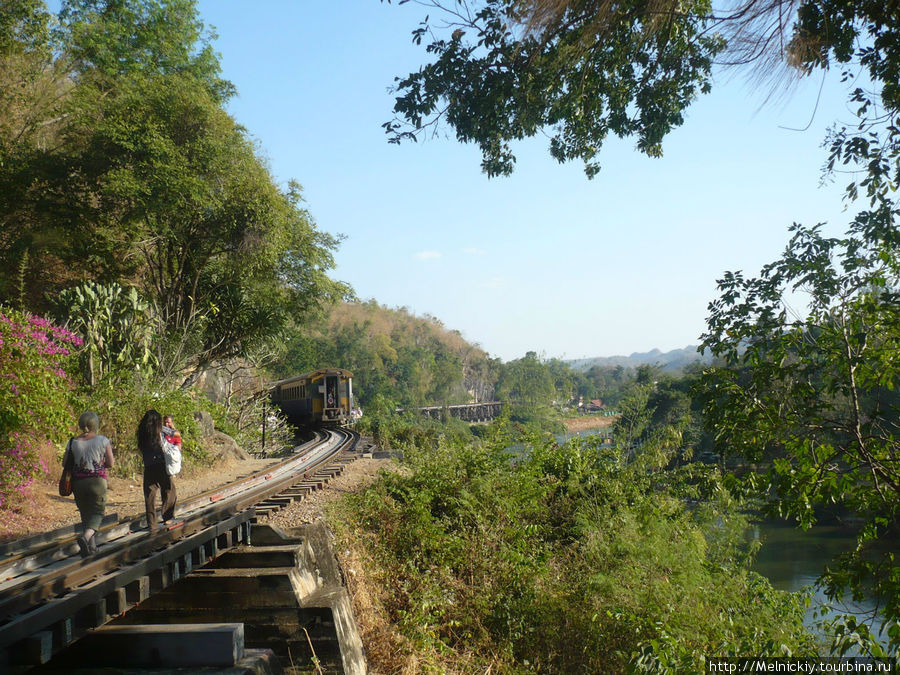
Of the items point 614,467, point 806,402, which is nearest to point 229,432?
point 614,467

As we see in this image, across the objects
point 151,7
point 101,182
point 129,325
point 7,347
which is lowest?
point 7,347

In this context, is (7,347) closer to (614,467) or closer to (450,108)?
(450,108)

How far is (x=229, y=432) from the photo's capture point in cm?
1734

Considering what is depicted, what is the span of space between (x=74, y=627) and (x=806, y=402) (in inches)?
215

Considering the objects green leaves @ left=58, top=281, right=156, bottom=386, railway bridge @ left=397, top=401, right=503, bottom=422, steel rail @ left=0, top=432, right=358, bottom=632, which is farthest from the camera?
railway bridge @ left=397, top=401, right=503, bottom=422

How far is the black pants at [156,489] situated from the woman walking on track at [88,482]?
66 cm

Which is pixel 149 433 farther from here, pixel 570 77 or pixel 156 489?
pixel 570 77

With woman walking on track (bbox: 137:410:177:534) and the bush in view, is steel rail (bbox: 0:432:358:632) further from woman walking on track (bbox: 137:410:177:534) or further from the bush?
the bush

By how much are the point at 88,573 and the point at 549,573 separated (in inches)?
203

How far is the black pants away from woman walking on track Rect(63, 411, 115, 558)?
66 centimetres

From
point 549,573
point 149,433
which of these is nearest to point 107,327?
point 149,433

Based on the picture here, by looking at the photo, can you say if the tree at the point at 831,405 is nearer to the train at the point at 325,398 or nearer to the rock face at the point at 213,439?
the rock face at the point at 213,439

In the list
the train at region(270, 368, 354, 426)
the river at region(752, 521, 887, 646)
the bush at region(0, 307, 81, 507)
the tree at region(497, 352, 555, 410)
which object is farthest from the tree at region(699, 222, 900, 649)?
the tree at region(497, 352, 555, 410)

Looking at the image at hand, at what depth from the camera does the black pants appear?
247 inches
